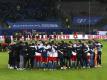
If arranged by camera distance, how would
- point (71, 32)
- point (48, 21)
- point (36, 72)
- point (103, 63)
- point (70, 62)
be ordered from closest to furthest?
point (36, 72) → point (70, 62) → point (103, 63) → point (71, 32) → point (48, 21)

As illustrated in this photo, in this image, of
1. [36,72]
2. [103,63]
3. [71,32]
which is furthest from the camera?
[71,32]

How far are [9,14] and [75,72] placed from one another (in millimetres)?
45756

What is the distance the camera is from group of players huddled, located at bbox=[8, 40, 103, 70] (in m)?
29.0

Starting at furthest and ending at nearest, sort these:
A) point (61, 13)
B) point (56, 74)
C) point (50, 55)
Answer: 1. point (61, 13)
2. point (50, 55)
3. point (56, 74)

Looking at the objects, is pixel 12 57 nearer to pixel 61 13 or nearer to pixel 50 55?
pixel 50 55

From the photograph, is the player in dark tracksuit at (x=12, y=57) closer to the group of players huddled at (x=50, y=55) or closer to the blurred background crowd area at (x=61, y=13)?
the group of players huddled at (x=50, y=55)

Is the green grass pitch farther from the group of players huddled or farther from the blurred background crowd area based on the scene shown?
the blurred background crowd area

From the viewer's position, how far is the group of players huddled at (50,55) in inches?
1140

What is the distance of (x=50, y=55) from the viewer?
29.1m

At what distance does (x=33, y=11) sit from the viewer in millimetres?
73812

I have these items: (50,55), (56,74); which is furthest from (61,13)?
(56,74)

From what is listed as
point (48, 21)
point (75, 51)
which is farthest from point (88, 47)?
point (48, 21)

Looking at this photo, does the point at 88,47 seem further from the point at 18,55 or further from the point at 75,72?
the point at 18,55

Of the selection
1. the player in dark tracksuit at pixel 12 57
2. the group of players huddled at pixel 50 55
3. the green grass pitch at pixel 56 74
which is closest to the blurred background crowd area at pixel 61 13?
the group of players huddled at pixel 50 55
